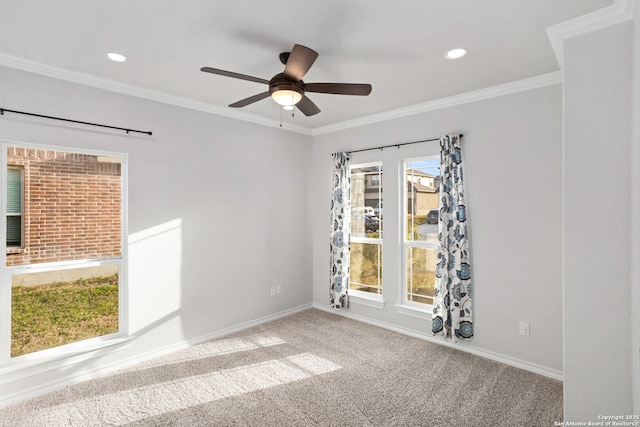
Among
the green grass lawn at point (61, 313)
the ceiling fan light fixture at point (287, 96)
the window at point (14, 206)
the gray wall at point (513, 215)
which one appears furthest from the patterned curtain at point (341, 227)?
the window at point (14, 206)

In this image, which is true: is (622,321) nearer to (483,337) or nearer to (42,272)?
(483,337)

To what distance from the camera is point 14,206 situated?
2676 millimetres

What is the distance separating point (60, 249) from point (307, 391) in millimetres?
2483

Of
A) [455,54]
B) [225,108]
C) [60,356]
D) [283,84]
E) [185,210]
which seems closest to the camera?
[283,84]

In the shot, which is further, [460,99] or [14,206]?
[460,99]

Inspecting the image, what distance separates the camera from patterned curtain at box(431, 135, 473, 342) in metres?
3.43

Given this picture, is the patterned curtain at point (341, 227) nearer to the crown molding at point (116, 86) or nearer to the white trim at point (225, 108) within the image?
the white trim at point (225, 108)

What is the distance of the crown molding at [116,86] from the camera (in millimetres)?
2637

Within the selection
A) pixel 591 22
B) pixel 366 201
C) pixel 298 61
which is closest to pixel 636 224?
pixel 591 22

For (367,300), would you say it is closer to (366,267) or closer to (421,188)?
(366,267)

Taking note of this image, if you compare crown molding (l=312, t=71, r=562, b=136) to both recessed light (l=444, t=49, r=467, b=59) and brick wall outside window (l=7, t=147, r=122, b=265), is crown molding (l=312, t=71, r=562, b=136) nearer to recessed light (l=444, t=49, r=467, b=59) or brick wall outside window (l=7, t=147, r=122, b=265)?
recessed light (l=444, t=49, r=467, b=59)

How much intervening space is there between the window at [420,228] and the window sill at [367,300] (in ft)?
1.15

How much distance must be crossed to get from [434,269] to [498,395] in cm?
144

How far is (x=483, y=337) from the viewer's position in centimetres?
338
